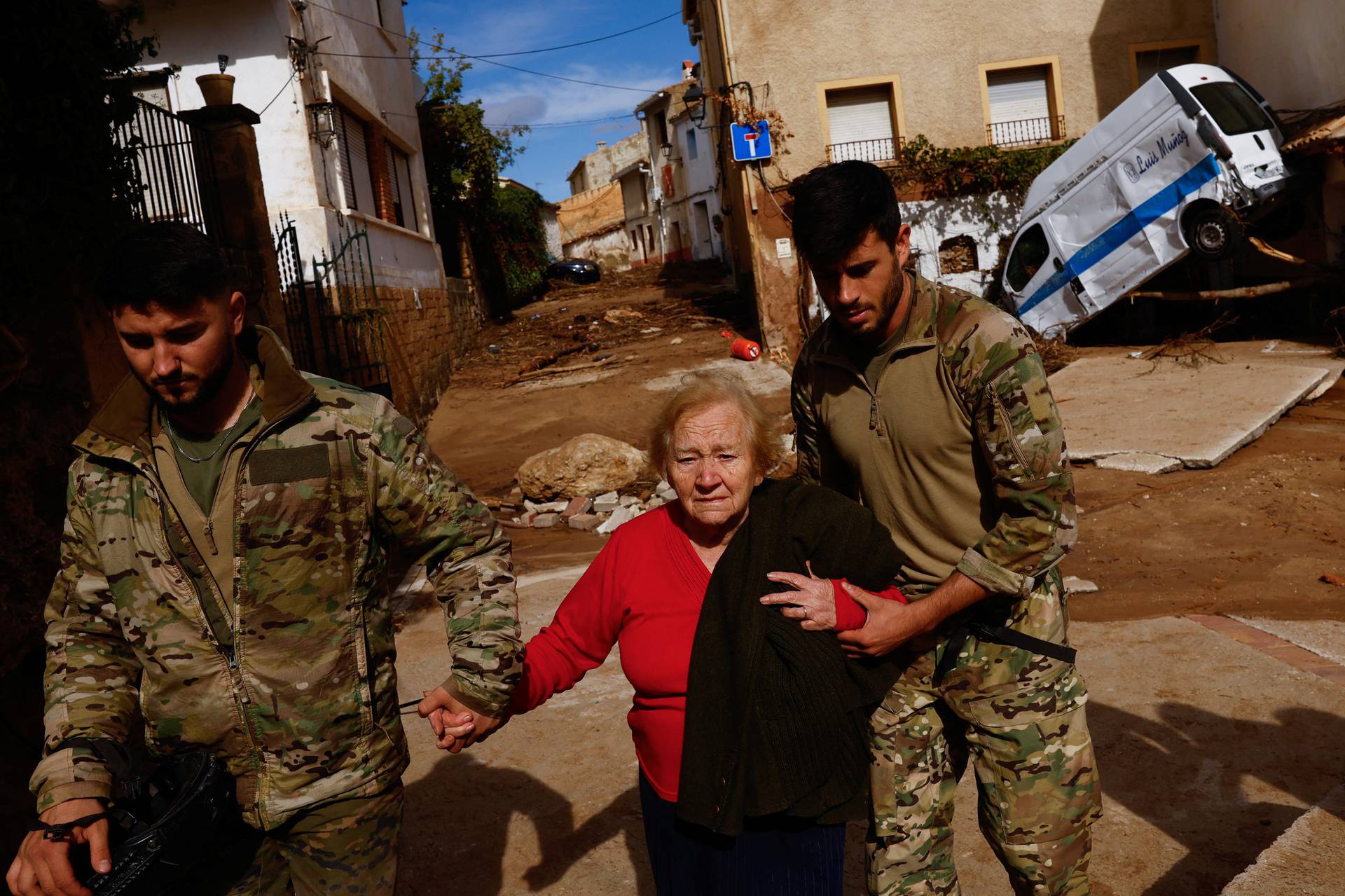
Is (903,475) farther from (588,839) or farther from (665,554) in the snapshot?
(588,839)

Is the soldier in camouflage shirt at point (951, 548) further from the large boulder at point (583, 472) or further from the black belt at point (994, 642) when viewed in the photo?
the large boulder at point (583, 472)

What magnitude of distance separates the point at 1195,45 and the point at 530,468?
15653 millimetres

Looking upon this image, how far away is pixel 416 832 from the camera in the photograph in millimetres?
3949

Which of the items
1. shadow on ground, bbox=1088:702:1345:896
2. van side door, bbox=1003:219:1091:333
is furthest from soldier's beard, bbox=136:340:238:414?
van side door, bbox=1003:219:1091:333

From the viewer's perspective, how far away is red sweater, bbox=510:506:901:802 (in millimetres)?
2191

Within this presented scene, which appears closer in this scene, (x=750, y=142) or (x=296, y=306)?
(x=296, y=306)

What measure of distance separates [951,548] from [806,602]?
1.72 feet

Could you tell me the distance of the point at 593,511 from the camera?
9.75 meters

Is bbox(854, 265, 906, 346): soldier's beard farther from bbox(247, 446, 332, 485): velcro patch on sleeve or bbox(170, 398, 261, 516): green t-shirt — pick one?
bbox(170, 398, 261, 516): green t-shirt

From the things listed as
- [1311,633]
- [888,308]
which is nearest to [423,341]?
[1311,633]

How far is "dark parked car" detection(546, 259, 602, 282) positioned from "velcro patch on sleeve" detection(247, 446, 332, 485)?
3656 cm

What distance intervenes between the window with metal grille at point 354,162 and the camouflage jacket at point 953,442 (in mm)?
11251

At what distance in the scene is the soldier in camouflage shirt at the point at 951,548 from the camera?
224 cm

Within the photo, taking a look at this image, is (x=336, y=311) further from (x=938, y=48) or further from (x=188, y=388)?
(x=938, y=48)
